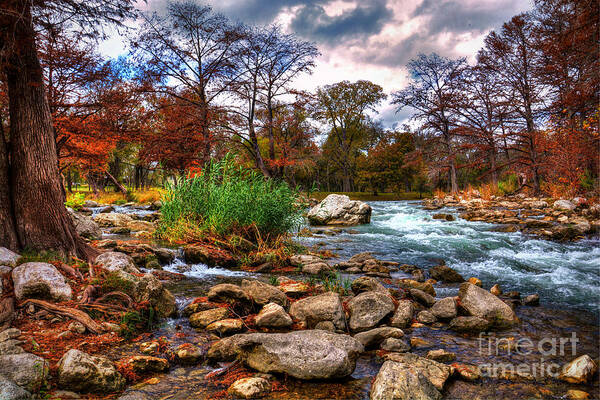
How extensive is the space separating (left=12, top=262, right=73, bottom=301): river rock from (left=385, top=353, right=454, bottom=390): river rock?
297cm

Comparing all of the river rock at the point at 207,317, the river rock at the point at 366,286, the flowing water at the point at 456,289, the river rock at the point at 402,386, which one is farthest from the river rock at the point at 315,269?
the river rock at the point at 402,386

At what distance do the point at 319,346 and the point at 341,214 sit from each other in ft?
36.1

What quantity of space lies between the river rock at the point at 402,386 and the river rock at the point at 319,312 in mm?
1024

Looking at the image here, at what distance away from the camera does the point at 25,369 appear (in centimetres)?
186

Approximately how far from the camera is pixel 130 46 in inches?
455

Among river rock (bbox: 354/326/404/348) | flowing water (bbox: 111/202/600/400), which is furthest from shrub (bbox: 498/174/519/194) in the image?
river rock (bbox: 354/326/404/348)

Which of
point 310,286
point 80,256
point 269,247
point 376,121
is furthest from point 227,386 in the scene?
point 376,121

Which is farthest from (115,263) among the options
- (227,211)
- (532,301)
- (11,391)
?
(532,301)

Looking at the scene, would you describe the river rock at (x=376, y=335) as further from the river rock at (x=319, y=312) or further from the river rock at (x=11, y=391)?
the river rock at (x=11, y=391)

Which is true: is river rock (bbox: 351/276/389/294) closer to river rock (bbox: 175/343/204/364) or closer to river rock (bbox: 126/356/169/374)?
river rock (bbox: 175/343/204/364)

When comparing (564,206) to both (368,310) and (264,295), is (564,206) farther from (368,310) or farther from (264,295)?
(264,295)

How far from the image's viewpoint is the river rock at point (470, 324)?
3.19 m

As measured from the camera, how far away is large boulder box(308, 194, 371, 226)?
43.0 ft

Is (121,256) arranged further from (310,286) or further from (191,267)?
→ (310,286)
